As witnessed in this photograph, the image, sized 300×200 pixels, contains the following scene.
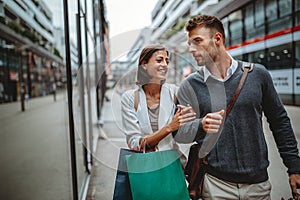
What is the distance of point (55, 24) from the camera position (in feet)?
7.29

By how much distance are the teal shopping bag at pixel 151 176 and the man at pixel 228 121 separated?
15 cm

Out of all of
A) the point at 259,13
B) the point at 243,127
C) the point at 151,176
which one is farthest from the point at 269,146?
the point at 259,13

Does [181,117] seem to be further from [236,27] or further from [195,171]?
[236,27]

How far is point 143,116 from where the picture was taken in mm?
1547

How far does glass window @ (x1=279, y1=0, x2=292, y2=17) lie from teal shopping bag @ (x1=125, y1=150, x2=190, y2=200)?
3.27ft

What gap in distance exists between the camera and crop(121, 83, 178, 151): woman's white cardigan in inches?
61.1

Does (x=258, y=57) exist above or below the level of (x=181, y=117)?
above

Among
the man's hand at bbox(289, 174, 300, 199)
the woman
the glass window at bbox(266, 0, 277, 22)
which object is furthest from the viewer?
the glass window at bbox(266, 0, 277, 22)

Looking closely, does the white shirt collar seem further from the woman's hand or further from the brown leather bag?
the woman's hand

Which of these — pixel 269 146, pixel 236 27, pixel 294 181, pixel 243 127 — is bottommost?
pixel 294 181

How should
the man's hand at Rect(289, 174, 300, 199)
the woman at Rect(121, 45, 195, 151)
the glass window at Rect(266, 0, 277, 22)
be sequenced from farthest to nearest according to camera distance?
the glass window at Rect(266, 0, 277, 22) < the man's hand at Rect(289, 174, 300, 199) < the woman at Rect(121, 45, 195, 151)

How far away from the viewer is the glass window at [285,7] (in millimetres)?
1756

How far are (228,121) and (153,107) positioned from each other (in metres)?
0.38

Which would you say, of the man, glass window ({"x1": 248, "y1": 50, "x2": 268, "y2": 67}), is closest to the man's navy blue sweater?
the man
